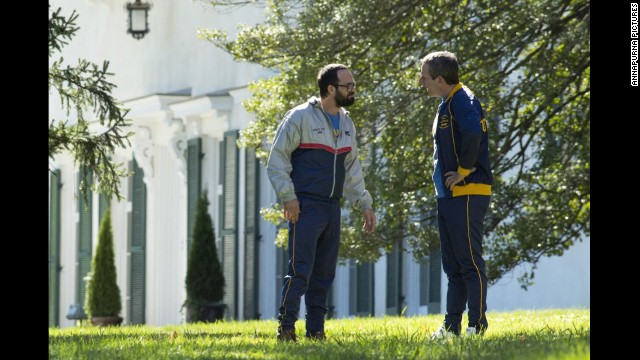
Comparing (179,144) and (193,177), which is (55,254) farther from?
(193,177)

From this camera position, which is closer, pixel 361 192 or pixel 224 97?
pixel 361 192

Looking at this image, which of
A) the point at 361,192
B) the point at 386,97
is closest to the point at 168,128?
the point at 386,97

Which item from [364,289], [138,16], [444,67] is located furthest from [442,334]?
[138,16]

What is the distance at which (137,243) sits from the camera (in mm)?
29109

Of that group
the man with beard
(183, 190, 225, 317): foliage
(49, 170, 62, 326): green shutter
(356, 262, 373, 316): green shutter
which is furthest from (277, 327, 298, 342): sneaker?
(49, 170, 62, 326): green shutter

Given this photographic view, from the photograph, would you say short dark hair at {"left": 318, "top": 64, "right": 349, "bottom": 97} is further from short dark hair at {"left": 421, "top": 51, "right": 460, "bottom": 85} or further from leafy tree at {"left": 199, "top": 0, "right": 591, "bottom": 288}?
leafy tree at {"left": 199, "top": 0, "right": 591, "bottom": 288}

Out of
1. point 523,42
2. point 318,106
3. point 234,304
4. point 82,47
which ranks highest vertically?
point 82,47

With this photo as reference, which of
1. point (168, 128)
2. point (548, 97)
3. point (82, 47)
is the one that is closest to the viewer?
point (548, 97)

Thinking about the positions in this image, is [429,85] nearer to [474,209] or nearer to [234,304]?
[474,209]

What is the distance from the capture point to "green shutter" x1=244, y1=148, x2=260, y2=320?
80.1ft

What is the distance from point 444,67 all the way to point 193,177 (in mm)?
17841

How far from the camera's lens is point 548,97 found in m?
14.2
